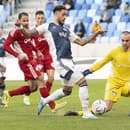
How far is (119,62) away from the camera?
39.6 ft

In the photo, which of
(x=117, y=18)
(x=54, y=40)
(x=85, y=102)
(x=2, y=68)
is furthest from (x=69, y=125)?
(x=117, y=18)

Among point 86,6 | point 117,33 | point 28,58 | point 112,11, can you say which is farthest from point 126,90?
point 86,6

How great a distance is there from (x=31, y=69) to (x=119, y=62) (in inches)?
94.4

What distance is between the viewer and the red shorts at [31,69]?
13695 millimetres

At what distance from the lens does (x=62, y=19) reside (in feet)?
38.1

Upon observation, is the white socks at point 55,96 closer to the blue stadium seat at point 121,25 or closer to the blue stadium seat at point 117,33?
the blue stadium seat at point 117,33

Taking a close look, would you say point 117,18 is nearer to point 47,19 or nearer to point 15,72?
point 47,19

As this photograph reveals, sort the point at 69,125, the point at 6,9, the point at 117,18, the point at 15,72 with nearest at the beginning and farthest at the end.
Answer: the point at 69,125 < the point at 15,72 < the point at 117,18 < the point at 6,9

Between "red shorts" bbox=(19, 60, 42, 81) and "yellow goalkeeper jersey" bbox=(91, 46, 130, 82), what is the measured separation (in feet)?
6.63

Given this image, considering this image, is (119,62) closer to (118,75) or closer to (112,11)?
(118,75)

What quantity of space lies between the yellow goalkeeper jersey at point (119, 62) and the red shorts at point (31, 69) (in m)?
2.02

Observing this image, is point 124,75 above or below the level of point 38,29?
below

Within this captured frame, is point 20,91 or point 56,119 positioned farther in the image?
point 20,91

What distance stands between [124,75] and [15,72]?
12.0 meters
